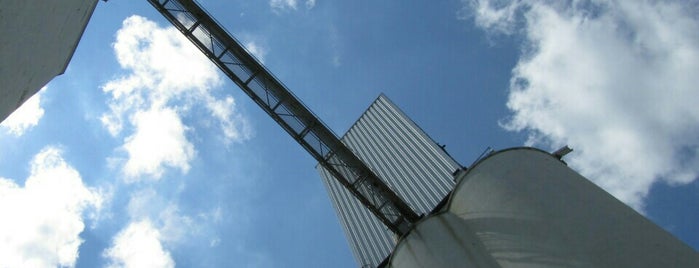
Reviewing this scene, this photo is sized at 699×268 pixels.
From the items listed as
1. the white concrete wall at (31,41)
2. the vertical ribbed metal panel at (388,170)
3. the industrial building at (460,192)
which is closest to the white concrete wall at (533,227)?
the industrial building at (460,192)

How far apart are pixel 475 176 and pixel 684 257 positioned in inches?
214

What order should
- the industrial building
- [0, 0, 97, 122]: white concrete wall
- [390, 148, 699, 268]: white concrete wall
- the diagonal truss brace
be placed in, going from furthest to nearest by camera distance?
the diagonal truss brace < [390, 148, 699, 268]: white concrete wall < the industrial building < [0, 0, 97, 122]: white concrete wall

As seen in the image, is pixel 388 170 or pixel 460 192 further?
pixel 388 170

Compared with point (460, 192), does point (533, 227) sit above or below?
below

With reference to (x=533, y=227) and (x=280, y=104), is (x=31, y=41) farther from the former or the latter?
(x=280, y=104)

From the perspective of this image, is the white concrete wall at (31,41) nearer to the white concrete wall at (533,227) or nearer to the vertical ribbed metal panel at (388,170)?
the white concrete wall at (533,227)

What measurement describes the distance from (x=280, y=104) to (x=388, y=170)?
19.6m

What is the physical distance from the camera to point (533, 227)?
1053 cm

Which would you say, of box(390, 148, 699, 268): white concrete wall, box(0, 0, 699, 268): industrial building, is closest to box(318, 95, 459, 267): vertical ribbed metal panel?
box(0, 0, 699, 268): industrial building

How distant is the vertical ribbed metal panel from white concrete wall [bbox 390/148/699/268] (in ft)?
57.5

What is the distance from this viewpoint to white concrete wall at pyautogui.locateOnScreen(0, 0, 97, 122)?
240 inches

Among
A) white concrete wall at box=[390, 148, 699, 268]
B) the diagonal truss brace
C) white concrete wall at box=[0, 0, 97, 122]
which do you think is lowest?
white concrete wall at box=[390, 148, 699, 268]

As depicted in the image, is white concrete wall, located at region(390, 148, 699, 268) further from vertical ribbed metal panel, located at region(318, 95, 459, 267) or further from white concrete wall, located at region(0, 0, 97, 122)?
vertical ribbed metal panel, located at region(318, 95, 459, 267)

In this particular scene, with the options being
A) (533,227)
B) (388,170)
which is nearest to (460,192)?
(533,227)
